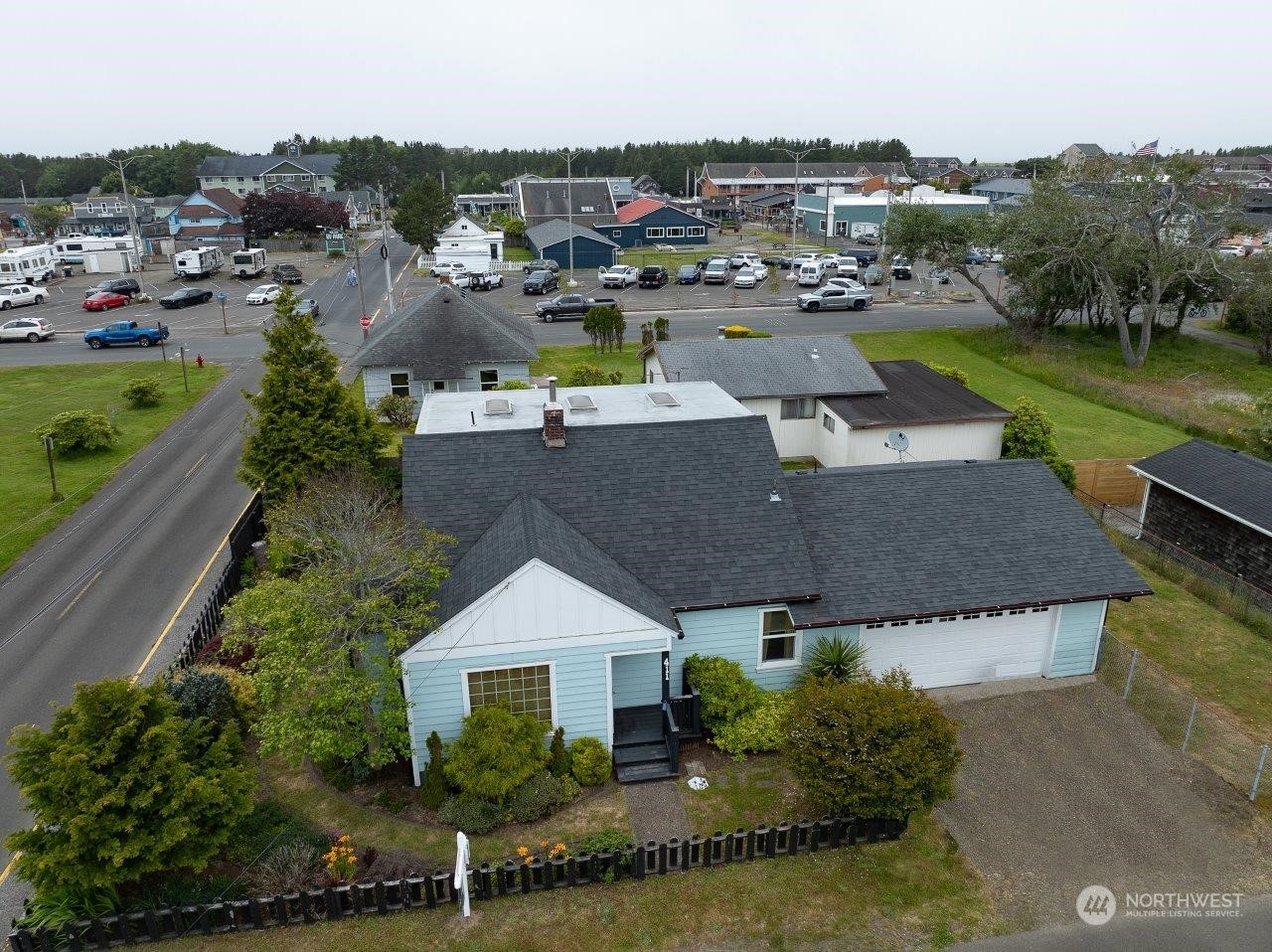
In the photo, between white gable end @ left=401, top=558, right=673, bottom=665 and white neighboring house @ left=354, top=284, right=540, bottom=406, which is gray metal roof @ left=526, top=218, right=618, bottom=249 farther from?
white gable end @ left=401, top=558, right=673, bottom=665

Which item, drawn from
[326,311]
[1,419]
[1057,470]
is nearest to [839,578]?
[1057,470]

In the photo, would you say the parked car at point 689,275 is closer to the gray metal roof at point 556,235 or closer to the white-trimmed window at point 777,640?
the gray metal roof at point 556,235

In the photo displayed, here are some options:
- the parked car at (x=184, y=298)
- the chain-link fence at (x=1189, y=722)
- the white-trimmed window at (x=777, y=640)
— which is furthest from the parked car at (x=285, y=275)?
the chain-link fence at (x=1189, y=722)

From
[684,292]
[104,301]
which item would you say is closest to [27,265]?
[104,301]

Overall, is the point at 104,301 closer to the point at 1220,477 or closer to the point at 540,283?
the point at 540,283

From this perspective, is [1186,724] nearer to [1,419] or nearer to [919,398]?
[919,398]

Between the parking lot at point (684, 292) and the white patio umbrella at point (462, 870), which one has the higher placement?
the parking lot at point (684, 292)
